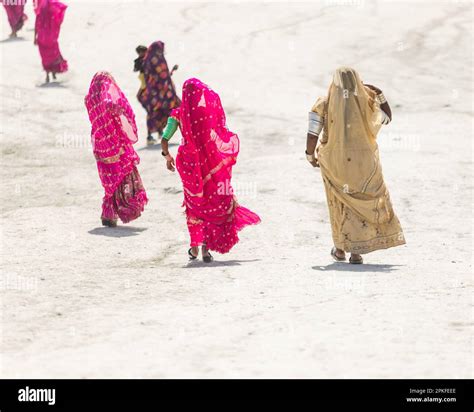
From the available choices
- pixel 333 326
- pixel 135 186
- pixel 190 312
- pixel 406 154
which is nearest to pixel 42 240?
pixel 135 186

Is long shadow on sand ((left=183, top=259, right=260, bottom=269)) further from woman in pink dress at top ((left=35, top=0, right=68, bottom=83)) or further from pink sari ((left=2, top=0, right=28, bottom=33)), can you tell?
pink sari ((left=2, top=0, right=28, bottom=33))

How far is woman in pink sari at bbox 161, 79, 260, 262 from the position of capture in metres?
9.87

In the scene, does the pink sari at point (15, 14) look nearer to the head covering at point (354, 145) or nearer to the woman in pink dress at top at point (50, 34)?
the woman in pink dress at top at point (50, 34)

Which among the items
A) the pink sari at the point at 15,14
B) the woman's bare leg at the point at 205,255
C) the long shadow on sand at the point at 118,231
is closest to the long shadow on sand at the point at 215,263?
the woman's bare leg at the point at 205,255

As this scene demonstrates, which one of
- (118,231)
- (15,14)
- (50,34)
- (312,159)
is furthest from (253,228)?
(15,14)

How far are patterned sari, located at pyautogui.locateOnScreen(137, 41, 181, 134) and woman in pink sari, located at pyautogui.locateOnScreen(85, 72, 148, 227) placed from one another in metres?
5.27

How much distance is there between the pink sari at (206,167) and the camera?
9.88m

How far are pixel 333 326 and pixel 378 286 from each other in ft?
4.73

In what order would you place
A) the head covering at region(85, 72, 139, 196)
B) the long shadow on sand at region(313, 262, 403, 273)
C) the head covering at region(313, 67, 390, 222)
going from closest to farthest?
the long shadow on sand at region(313, 262, 403, 273)
the head covering at region(313, 67, 390, 222)
the head covering at region(85, 72, 139, 196)

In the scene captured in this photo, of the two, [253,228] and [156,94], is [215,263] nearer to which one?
[253,228]

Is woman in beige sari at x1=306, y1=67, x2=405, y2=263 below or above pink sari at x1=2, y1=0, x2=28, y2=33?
above

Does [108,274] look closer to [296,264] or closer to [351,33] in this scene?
[296,264]

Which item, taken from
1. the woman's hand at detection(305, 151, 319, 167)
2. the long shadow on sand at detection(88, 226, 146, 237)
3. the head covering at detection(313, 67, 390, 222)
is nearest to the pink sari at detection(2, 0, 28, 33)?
the long shadow on sand at detection(88, 226, 146, 237)

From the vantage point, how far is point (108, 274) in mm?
9352
